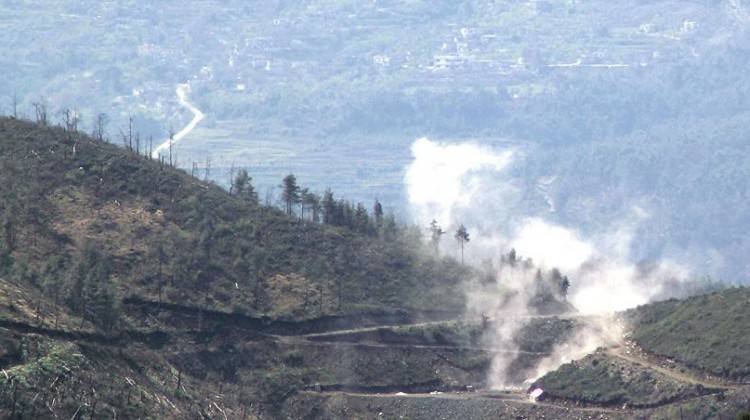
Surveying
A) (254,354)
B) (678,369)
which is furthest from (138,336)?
(678,369)

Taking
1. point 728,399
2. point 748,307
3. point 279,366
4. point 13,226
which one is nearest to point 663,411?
point 728,399

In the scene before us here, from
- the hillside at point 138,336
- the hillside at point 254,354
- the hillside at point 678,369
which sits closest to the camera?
the hillside at point 138,336

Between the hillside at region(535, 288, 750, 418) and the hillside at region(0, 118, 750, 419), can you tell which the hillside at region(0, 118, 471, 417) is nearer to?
the hillside at region(0, 118, 750, 419)

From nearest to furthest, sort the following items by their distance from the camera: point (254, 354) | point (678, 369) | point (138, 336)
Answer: point (138, 336)
point (678, 369)
point (254, 354)

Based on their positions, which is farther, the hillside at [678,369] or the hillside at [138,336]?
the hillside at [678,369]

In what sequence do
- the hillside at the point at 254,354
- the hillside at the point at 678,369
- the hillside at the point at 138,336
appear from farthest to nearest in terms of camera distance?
the hillside at the point at 678,369
the hillside at the point at 254,354
the hillside at the point at 138,336

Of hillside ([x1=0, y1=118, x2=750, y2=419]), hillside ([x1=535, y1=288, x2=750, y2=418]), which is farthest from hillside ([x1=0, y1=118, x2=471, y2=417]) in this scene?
hillside ([x1=535, y1=288, x2=750, y2=418])

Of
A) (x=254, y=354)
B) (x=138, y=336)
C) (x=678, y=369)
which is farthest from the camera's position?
(x=254, y=354)

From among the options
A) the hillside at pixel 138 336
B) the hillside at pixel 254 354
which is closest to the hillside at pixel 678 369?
the hillside at pixel 254 354

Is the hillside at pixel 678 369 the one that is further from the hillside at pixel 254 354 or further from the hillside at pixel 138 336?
the hillside at pixel 138 336

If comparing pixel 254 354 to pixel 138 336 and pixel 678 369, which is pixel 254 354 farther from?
pixel 678 369

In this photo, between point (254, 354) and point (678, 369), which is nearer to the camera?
point (678, 369)

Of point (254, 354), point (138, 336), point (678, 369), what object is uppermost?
point (138, 336)
